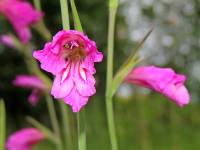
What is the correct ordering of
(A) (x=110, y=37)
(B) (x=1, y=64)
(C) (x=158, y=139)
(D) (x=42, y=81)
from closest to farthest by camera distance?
(A) (x=110, y=37) < (D) (x=42, y=81) < (C) (x=158, y=139) < (B) (x=1, y=64)

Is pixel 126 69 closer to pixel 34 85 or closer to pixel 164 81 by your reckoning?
pixel 164 81

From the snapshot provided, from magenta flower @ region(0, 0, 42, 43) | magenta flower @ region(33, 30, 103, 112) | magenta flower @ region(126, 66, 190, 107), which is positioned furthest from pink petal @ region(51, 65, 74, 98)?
magenta flower @ region(0, 0, 42, 43)

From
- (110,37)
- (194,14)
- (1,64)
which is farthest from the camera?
(1,64)

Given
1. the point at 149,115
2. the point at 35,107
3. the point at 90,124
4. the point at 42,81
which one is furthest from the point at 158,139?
the point at 42,81

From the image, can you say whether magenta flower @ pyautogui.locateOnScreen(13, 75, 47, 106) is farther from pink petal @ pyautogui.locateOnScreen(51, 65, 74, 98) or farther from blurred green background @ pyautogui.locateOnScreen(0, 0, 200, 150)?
pink petal @ pyautogui.locateOnScreen(51, 65, 74, 98)

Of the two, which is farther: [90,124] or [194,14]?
[90,124]

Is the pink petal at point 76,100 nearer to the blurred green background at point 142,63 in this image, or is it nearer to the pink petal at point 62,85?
the pink petal at point 62,85

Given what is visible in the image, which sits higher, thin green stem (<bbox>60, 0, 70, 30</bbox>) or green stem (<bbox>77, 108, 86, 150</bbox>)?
thin green stem (<bbox>60, 0, 70, 30</bbox>)

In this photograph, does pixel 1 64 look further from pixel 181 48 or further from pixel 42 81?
pixel 42 81
